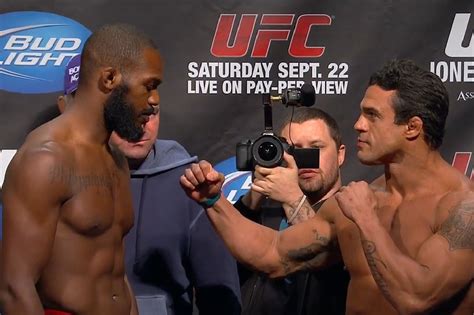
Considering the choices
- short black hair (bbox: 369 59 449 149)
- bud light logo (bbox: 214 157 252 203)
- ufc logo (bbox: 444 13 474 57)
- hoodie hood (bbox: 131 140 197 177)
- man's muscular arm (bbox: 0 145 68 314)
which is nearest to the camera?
man's muscular arm (bbox: 0 145 68 314)

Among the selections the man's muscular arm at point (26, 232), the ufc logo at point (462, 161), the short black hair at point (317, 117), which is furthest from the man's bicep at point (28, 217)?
the ufc logo at point (462, 161)

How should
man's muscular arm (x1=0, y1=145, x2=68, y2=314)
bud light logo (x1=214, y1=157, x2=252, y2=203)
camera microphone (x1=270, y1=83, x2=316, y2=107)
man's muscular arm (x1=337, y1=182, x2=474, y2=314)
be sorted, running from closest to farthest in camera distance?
man's muscular arm (x1=0, y1=145, x2=68, y2=314) < man's muscular arm (x1=337, y1=182, x2=474, y2=314) < camera microphone (x1=270, y1=83, x2=316, y2=107) < bud light logo (x1=214, y1=157, x2=252, y2=203)

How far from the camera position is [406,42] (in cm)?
438

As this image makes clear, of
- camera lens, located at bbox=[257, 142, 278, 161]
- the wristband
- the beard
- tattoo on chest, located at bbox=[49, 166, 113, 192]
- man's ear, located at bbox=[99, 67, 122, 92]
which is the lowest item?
the wristband

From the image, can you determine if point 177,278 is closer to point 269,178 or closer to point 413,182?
point 269,178

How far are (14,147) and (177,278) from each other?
33.3 inches

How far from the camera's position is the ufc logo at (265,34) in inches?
172

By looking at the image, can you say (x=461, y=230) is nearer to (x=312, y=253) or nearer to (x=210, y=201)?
(x=312, y=253)

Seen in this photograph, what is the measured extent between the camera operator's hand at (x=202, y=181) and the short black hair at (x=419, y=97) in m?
0.57

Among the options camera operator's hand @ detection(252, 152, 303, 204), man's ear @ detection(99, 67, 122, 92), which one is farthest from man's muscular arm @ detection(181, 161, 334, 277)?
man's ear @ detection(99, 67, 122, 92)

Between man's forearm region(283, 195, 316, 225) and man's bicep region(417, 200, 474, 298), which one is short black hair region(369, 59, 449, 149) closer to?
man's bicep region(417, 200, 474, 298)

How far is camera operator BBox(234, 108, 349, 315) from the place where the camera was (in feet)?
12.6

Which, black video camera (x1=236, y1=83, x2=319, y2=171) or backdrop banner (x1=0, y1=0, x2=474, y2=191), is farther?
backdrop banner (x1=0, y1=0, x2=474, y2=191)

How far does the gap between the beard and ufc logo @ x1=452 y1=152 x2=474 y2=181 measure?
4.75ft
